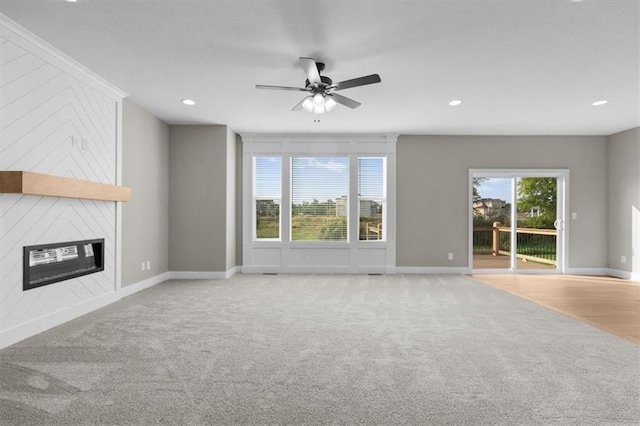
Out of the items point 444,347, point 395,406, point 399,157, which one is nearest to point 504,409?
point 395,406

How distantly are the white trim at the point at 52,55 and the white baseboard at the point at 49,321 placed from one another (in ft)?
8.36

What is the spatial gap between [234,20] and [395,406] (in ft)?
10.1

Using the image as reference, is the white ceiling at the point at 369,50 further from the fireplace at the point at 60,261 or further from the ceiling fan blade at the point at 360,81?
the fireplace at the point at 60,261

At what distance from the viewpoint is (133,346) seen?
9.52 ft

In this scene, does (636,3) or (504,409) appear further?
(636,3)

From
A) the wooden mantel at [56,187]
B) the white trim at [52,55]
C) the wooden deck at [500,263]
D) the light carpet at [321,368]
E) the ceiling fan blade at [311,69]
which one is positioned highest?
the white trim at [52,55]

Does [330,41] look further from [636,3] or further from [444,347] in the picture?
[444,347]

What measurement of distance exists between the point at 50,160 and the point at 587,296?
6912 mm

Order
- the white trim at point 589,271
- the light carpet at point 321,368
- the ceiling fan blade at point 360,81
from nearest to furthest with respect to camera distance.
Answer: the light carpet at point 321,368, the ceiling fan blade at point 360,81, the white trim at point 589,271

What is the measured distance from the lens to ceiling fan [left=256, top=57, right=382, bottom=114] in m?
3.25

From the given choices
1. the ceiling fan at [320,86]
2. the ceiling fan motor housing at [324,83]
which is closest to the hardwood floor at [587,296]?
the ceiling fan at [320,86]

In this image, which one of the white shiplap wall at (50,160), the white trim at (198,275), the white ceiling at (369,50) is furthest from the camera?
the white trim at (198,275)

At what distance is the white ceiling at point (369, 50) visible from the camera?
270 centimetres

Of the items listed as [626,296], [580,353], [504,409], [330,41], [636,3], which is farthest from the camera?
[626,296]
